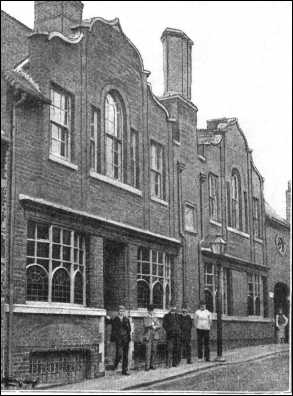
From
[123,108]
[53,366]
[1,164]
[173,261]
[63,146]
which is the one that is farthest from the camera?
[173,261]

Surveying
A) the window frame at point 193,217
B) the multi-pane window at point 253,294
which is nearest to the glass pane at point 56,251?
the window frame at point 193,217

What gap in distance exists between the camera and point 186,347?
17.7m

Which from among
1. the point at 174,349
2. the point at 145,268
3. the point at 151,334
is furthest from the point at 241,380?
the point at 145,268

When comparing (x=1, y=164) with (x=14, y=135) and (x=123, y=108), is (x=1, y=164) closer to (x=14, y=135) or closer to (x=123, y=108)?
(x=14, y=135)

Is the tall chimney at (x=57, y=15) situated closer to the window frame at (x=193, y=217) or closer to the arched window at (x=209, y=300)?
the window frame at (x=193, y=217)

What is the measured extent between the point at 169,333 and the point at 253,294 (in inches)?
267

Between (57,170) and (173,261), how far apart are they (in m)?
5.63

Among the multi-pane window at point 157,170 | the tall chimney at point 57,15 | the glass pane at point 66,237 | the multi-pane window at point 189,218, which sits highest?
the tall chimney at point 57,15

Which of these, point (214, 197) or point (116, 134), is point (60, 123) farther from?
point (214, 197)

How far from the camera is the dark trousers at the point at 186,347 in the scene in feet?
57.5

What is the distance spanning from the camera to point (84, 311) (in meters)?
14.4

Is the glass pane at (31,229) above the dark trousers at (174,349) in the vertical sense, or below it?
above

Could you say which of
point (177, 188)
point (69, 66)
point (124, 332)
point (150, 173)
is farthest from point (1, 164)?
point (177, 188)

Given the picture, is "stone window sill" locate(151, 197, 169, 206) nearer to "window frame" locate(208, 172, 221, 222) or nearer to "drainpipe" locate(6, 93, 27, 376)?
"window frame" locate(208, 172, 221, 222)
